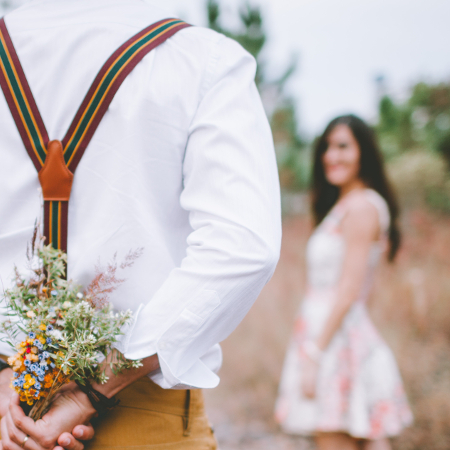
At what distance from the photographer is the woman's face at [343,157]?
271cm

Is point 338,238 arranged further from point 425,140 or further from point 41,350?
point 425,140

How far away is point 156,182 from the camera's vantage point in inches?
35.5

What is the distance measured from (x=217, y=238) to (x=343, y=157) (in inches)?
83.3

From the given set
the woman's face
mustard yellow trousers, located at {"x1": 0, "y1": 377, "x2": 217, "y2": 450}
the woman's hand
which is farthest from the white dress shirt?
the woman's face

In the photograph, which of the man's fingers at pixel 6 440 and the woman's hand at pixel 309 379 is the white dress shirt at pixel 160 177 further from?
the woman's hand at pixel 309 379

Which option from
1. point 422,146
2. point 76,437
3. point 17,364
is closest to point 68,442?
point 76,437

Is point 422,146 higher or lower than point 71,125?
lower

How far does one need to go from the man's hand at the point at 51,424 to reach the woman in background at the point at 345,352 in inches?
66.7

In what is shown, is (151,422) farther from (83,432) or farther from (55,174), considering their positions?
(55,174)

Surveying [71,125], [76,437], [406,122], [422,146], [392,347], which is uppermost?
[71,125]

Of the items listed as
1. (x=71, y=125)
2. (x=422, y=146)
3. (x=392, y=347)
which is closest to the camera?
(x=71, y=125)

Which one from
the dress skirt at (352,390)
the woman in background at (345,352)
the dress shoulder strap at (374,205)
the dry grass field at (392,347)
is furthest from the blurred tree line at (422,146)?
the dress skirt at (352,390)

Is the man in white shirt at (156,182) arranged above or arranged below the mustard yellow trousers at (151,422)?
above

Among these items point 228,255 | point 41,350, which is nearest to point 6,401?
point 41,350
